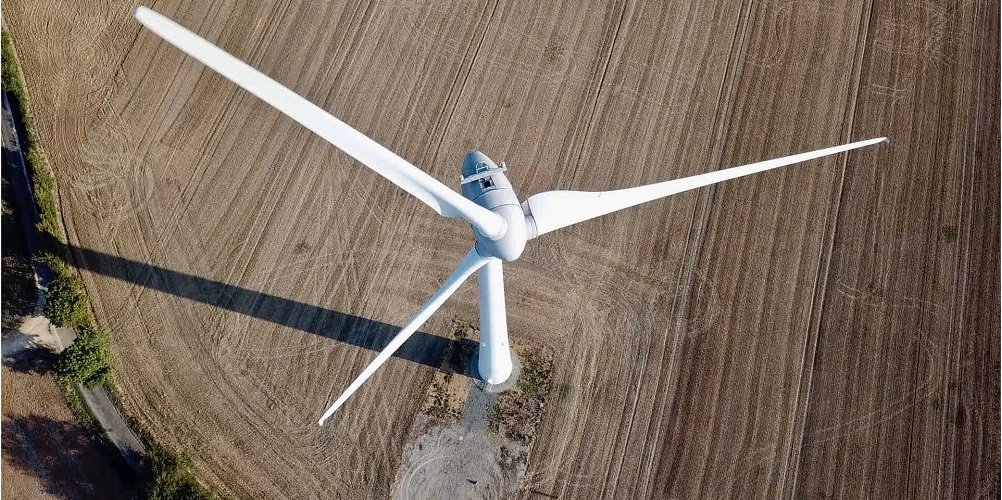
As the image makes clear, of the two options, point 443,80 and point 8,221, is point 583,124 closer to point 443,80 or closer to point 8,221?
point 443,80

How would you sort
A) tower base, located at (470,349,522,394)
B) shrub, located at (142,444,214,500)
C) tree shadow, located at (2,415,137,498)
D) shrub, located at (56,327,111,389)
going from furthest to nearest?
tower base, located at (470,349,522,394)
tree shadow, located at (2,415,137,498)
shrub, located at (56,327,111,389)
shrub, located at (142,444,214,500)

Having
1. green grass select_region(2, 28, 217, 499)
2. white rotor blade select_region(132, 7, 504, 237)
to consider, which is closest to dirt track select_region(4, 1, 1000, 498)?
green grass select_region(2, 28, 217, 499)

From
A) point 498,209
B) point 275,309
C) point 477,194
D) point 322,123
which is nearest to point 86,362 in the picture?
point 275,309

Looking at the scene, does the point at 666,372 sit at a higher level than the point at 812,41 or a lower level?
lower

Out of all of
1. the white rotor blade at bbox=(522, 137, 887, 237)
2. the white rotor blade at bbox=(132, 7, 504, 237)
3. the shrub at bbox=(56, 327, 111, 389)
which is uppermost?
the white rotor blade at bbox=(522, 137, 887, 237)

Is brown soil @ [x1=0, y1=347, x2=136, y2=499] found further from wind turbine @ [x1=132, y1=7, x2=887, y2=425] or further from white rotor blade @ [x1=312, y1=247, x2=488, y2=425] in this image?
wind turbine @ [x1=132, y1=7, x2=887, y2=425]

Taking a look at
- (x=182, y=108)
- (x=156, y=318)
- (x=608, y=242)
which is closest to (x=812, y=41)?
(x=608, y=242)
